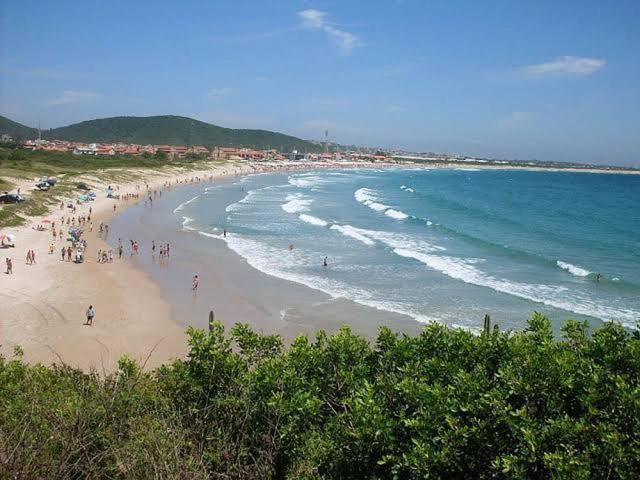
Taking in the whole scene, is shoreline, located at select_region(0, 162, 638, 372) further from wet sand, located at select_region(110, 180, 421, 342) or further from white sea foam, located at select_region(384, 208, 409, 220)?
white sea foam, located at select_region(384, 208, 409, 220)

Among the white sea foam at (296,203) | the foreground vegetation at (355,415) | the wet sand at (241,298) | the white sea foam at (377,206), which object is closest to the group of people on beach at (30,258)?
the wet sand at (241,298)

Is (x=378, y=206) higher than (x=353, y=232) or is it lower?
higher

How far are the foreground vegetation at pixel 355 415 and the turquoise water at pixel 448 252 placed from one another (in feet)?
42.3

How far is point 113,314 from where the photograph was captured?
70.6 feet

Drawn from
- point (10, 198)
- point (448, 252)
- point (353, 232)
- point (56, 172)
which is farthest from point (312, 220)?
point (56, 172)

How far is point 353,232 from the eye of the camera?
42.2 meters

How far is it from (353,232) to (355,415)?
35598mm

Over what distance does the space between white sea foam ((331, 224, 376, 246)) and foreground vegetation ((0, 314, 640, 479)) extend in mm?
29161

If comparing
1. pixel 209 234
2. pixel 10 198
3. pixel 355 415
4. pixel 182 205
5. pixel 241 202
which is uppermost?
pixel 355 415

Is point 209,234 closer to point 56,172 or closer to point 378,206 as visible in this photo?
point 378,206

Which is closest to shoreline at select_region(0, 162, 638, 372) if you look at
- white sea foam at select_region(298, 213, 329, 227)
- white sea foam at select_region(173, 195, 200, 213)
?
white sea foam at select_region(298, 213, 329, 227)

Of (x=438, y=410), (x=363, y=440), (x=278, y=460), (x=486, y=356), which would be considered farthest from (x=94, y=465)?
(x=486, y=356)

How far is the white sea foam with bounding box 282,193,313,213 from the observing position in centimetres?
5552

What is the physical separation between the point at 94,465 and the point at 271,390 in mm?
2452
